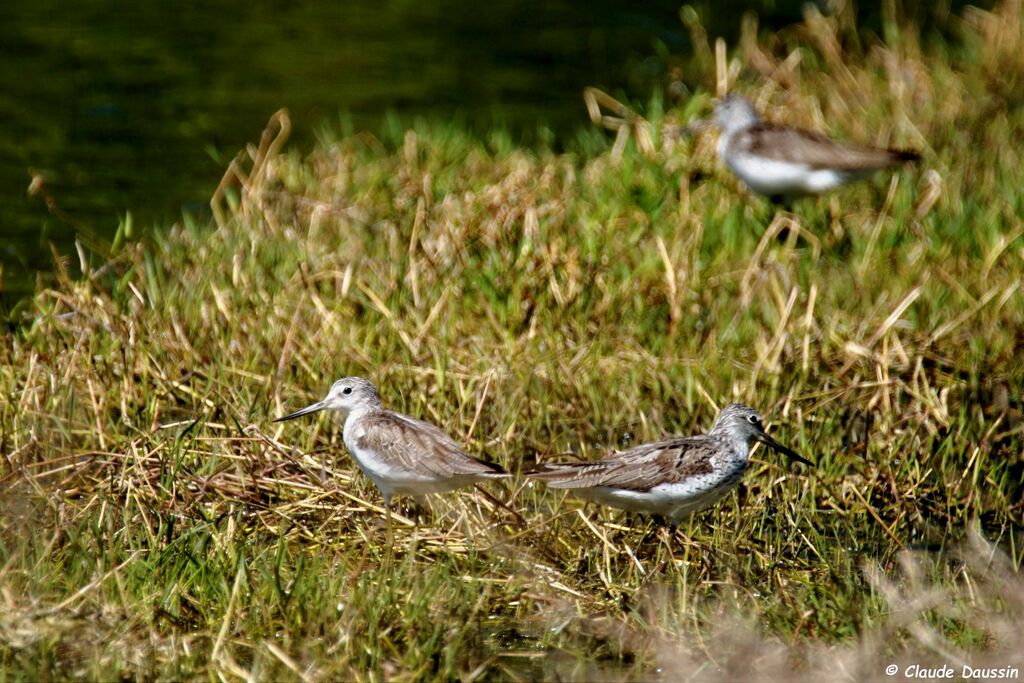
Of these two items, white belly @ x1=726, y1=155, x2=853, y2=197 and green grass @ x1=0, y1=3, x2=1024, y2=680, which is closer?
green grass @ x1=0, y1=3, x2=1024, y2=680

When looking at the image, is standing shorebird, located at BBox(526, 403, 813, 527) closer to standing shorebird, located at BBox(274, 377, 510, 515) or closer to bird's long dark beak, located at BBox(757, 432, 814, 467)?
bird's long dark beak, located at BBox(757, 432, 814, 467)

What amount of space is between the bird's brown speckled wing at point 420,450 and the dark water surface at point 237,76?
15.2 ft

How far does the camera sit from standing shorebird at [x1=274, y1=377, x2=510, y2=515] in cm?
593

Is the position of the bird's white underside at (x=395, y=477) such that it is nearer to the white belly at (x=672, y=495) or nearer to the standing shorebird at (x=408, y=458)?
the standing shorebird at (x=408, y=458)

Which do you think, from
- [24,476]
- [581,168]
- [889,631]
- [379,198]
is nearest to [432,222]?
[379,198]

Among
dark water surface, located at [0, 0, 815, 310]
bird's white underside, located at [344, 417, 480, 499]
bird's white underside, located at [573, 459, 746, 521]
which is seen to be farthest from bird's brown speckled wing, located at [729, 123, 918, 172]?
bird's white underside, located at [344, 417, 480, 499]

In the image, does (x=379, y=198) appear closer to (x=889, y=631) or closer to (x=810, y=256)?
(x=810, y=256)

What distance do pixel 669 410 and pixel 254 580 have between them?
2.50m

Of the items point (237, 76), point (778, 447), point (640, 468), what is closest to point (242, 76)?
point (237, 76)

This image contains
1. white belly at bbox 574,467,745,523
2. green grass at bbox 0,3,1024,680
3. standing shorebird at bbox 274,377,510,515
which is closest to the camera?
green grass at bbox 0,3,1024,680

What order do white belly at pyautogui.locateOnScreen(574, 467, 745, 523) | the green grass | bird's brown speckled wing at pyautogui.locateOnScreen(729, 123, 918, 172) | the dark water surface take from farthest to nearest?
the dark water surface
bird's brown speckled wing at pyautogui.locateOnScreen(729, 123, 918, 172)
white belly at pyautogui.locateOnScreen(574, 467, 745, 523)
the green grass

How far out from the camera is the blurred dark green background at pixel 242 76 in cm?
1126

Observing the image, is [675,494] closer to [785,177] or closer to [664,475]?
[664,475]

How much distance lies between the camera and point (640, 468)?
19.4ft
